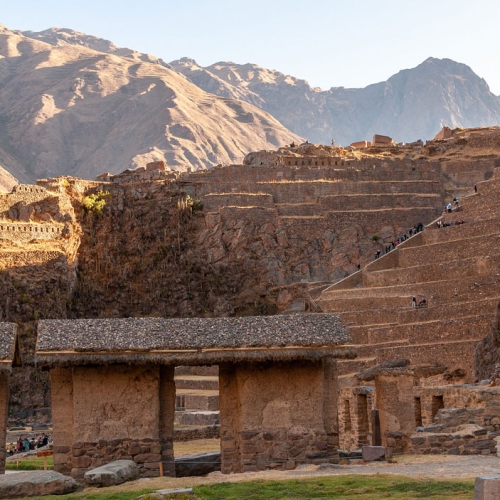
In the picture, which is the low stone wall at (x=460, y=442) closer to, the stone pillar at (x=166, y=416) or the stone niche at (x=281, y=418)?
the stone niche at (x=281, y=418)

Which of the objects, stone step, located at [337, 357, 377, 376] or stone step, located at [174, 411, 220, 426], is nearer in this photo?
stone step, located at [174, 411, 220, 426]

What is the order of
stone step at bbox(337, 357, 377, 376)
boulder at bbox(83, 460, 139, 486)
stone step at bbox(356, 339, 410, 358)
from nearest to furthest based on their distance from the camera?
boulder at bbox(83, 460, 139, 486) < stone step at bbox(337, 357, 377, 376) < stone step at bbox(356, 339, 410, 358)

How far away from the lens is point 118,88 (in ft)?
601

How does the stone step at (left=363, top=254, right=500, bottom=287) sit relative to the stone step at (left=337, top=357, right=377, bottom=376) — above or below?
above

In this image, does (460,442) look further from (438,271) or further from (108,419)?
(438,271)

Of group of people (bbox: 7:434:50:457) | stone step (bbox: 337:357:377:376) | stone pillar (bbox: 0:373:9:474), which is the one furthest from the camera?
stone step (bbox: 337:357:377:376)

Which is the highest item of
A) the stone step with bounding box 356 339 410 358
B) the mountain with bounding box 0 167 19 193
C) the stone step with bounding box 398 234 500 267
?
the mountain with bounding box 0 167 19 193

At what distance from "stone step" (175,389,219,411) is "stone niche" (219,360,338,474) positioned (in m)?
25.8

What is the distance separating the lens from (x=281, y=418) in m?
24.4

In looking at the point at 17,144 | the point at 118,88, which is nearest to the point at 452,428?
the point at 17,144

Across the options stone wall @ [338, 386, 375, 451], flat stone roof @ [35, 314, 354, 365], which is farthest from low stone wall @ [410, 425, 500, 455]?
stone wall @ [338, 386, 375, 451]

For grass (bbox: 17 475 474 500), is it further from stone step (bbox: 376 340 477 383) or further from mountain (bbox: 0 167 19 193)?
mountain (bbox: 0 167 19 193)

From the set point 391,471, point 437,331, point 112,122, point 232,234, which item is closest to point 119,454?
point 391,471

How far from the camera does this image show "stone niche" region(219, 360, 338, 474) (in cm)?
2428
